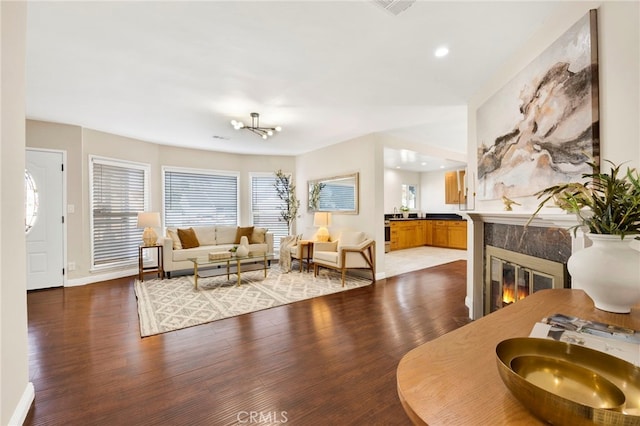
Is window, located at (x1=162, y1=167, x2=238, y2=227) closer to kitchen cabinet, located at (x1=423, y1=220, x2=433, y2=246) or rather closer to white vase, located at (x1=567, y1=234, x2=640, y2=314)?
kitchen cabinet, located at (x1=423, y1=220, x2=433, y2=246)

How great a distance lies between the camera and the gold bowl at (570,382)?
467mm

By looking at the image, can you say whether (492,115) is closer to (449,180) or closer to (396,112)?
(396,112)

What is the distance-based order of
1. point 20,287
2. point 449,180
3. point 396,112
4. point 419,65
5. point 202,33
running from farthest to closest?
point 449,180
point 396,112
point 419,65
point 202,33
point 20,287

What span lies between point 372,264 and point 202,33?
155 inches

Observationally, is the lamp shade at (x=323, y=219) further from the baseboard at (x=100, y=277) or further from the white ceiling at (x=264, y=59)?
the baseboard at (x=100, y=277)

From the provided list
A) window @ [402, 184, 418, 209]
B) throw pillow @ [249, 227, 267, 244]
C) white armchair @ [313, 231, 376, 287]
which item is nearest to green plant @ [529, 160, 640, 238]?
white armchair @ [313, 231, 376, 287]

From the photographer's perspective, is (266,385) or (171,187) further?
(171,187)

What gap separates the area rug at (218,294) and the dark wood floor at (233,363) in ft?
0.63

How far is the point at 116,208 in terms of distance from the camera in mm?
5004

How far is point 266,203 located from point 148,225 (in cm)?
271

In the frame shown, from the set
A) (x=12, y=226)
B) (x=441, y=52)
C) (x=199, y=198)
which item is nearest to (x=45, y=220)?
(x=199, y=198)

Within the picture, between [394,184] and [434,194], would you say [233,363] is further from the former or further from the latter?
[434,194]

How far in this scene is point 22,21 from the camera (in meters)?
1.69

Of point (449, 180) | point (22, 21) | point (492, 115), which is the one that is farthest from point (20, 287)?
point (449, 180)
